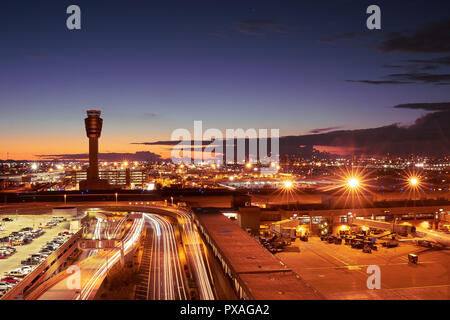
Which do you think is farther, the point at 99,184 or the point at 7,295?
the point at 99,184

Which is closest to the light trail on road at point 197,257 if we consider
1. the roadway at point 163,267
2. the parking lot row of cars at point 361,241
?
the roadway at point 163,267

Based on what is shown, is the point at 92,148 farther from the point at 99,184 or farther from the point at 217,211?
the point at 217,211

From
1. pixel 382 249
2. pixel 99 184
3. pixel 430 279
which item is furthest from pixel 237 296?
pixel 99 184

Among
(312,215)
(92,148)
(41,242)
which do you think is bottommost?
(41,242)

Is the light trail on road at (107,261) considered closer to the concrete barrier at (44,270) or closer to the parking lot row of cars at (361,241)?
the concrete barrier at (44,270)

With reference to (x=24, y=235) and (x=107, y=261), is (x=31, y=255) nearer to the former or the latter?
(x=24, y=235)

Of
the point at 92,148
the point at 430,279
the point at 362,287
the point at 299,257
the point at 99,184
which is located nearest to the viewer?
the point at 362,287
